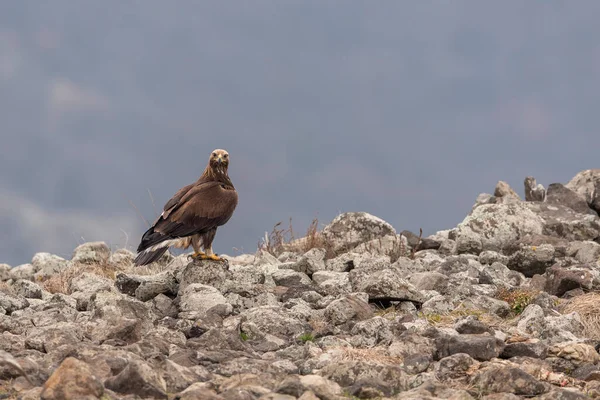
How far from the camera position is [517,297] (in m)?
10.7

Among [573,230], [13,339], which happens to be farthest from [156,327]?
[573,230]

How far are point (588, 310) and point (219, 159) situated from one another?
493 cm

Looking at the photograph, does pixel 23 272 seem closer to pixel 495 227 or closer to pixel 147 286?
pixel 147 286

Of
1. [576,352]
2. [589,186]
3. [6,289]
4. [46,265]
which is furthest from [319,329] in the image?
[589,186]

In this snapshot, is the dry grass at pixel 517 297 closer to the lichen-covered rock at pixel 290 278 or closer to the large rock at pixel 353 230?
the lichen-covered rock at pixel 290 278

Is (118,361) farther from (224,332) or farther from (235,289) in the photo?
(235,289)

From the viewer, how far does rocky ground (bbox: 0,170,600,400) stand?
656 centimetres

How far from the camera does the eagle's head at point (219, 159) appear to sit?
11577 millimetres

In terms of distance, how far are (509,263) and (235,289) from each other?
5097 millimetres

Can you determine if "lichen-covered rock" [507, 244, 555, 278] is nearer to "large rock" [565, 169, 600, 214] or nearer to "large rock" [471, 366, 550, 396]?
"large rock" [471, 366, 550, 396]

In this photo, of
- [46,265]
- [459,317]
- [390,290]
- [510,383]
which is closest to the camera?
[510,383]

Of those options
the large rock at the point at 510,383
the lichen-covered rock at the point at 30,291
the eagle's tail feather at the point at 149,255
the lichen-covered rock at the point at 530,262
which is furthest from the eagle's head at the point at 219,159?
the large rock at the point at 510,383

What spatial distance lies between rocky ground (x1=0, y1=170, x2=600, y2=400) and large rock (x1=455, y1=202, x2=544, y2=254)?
1.03 m

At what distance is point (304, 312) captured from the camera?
9.76 m
